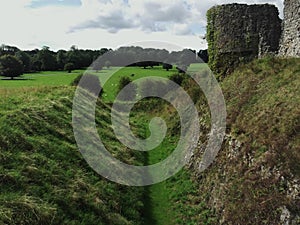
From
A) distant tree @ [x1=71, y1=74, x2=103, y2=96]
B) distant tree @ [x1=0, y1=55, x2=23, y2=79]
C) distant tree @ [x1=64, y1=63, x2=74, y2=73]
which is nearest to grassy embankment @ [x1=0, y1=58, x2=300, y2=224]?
distant tree @ [x1=71, y1=74, x2=103, y2=96]

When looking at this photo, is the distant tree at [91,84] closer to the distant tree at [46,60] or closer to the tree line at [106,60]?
the tree line at [106,60]

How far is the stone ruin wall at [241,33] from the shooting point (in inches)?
709

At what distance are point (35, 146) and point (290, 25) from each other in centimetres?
1240

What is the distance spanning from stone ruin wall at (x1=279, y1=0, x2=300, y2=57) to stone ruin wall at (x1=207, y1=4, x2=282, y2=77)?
2.24 feet

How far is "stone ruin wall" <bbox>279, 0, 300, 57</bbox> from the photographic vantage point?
15.8 m

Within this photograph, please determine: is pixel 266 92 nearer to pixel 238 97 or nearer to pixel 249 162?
pixel 238 97

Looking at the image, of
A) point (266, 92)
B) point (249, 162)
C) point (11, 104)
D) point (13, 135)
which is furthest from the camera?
point (11, 104)

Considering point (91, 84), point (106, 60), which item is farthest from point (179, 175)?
point (106, 60)

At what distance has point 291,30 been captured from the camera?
16578 millimetres

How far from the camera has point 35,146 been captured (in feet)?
38.7

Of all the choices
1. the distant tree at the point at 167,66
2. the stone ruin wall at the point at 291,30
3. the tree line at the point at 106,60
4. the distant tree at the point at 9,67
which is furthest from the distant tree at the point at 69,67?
the stone ruin wall at the point at 291,30

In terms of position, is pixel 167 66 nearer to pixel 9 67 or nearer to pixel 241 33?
pixel 9 67

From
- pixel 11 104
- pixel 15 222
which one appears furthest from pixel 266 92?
pixel 11 104

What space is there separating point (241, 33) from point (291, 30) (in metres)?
2.74
